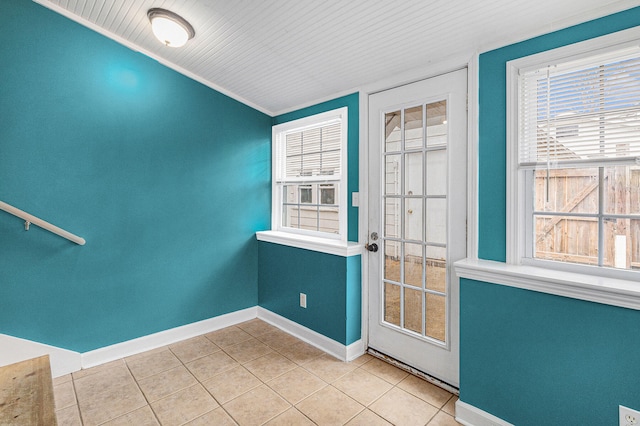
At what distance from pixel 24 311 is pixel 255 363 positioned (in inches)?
65.2

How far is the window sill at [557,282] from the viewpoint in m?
1.35

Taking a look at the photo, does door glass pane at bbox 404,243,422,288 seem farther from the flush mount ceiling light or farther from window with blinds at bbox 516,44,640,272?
the flush mount ceiling light

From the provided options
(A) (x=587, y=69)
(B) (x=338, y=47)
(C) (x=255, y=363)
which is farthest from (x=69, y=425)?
(A) (x=587, y=69)

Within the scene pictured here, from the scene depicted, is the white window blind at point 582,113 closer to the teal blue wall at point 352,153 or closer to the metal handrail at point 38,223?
the teal blue wall at point 352,153

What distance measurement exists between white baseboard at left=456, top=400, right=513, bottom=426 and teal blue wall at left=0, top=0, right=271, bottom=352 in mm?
2216

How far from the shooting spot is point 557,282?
1498mm

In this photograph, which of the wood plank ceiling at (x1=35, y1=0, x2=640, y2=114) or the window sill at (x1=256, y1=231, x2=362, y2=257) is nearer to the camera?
the wood plank ceiling at (x1=35, y1=0, x2=640, y2=114)

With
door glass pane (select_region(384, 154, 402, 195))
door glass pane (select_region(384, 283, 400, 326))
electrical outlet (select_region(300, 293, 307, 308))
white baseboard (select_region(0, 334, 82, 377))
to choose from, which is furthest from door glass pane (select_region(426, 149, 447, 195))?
white baseboard (select_region(0, 334, 82, 377))

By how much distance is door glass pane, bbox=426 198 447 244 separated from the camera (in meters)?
2.16

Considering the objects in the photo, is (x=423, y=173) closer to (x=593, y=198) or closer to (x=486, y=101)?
(x=486, y=101)

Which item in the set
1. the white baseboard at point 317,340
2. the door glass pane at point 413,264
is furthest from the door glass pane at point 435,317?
the white baseboard at point 317,340

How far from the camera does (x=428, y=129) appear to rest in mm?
2230

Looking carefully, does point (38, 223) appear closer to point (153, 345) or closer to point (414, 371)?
point (153, 345)

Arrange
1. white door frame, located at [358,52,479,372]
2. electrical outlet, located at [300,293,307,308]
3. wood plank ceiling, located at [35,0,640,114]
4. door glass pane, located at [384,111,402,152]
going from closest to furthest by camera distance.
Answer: wood plank ceiling, located at [35,0,640,114] → white door frame, located at [358,52,479,372] → door glass pane, located at [384,111,402,152] → electrical outlet, located at [300,293,307,308]
